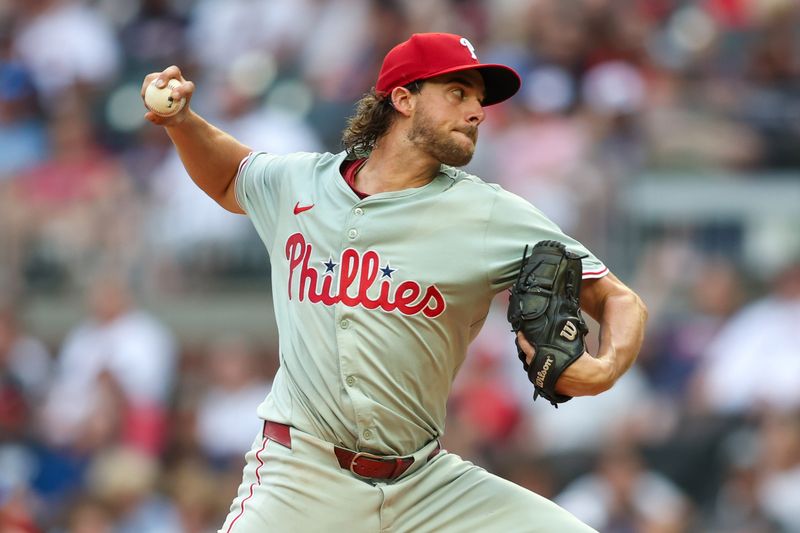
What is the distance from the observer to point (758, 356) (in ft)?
29.6

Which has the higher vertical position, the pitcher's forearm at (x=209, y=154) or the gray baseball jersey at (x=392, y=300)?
the pitcher's forearm at (x=209, y=154)

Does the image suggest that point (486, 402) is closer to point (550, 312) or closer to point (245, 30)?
point (550, 312)

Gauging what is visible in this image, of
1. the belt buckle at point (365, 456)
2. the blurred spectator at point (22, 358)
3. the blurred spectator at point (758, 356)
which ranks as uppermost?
the belt buckle at point (365, 456)

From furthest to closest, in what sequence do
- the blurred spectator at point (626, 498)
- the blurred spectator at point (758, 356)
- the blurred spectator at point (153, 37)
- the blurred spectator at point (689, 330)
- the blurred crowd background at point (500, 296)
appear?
the blurred spectator at point (153, 37)
the blurred spectator at point (689, 330)
the blurred spectator at point (758, 356)
the blurred crowd background at point (500, 296)
the blurred spectator at point (626, 498)

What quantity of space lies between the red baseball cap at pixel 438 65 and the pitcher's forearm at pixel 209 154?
601mm

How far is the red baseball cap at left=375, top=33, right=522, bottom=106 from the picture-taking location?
496 centimetres

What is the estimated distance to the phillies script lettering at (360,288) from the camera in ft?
15.9

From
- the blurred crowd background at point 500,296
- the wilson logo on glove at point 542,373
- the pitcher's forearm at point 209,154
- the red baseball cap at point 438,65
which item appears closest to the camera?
the wilson logo on glove at point 542,373

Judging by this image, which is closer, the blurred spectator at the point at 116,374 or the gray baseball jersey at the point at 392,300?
the gray baseball jersey at the point at 392,300

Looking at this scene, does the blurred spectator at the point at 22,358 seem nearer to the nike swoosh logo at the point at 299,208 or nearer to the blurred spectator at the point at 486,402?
the blurred spectator at the point at 486,402

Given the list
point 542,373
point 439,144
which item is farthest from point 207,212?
point 542,373

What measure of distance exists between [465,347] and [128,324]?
18.4 ft

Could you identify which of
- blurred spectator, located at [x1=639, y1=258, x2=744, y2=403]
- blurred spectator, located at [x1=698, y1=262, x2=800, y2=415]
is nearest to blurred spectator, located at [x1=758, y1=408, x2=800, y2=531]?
blurred spectator, located at [x1=698, y1=262, x2=800, y2=415]

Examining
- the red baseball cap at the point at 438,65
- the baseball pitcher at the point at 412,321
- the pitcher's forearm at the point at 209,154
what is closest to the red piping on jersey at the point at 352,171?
the baseball pitcher at the point at 412,321
